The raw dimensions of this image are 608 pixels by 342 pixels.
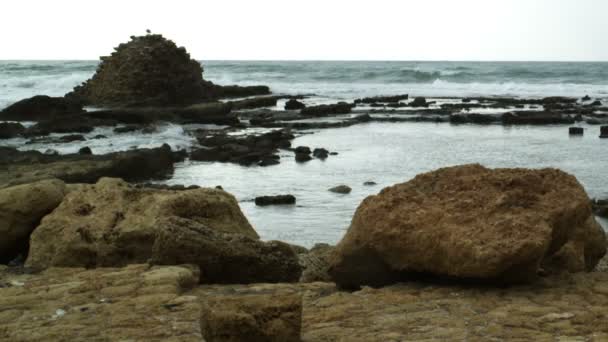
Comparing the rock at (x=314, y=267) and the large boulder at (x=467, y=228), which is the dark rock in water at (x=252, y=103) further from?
the large boulder at (x=467, y=228)

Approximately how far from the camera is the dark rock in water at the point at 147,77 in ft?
123

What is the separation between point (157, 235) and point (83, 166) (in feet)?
29.6

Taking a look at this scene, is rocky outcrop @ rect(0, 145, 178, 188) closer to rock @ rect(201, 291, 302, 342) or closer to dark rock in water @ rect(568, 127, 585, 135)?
rock @ rect(201, 291, 302, 342)

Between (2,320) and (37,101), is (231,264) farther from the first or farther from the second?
(37,101)

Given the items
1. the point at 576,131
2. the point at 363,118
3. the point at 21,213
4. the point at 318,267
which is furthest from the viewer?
the point at 363,118

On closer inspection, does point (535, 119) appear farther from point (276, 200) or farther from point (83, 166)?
point (83, 166)

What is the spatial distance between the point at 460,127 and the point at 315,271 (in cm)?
2249

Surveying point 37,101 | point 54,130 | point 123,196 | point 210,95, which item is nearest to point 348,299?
Result: point 123,196

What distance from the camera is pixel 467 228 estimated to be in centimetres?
554

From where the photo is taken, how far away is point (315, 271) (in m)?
6.93

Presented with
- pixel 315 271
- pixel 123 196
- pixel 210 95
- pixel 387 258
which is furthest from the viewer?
pixel 210 95

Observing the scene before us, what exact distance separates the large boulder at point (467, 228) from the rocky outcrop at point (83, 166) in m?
8.14

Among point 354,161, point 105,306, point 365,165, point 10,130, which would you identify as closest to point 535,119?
point 354,161

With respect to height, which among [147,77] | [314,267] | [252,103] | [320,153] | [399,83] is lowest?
[320,153]
